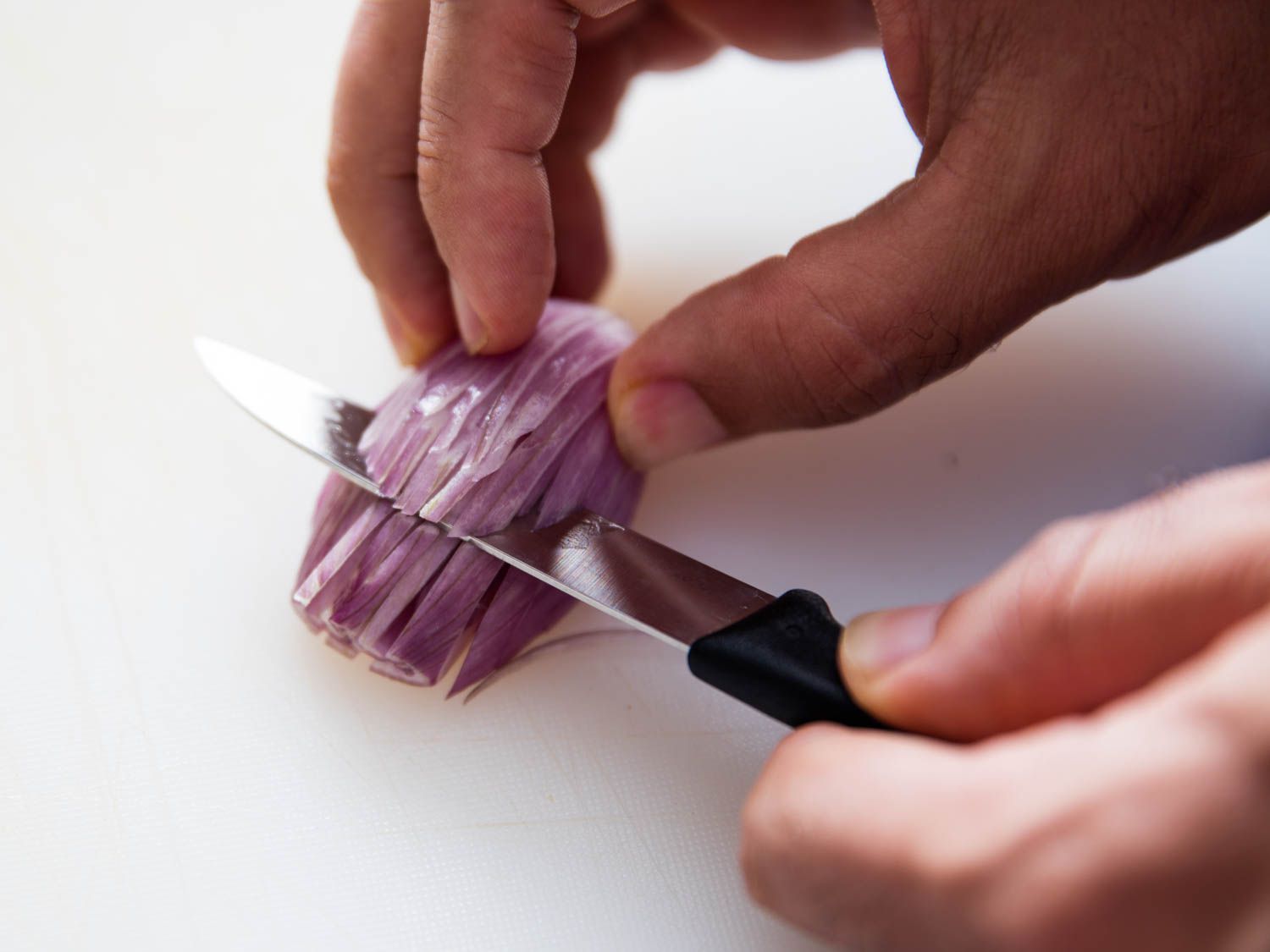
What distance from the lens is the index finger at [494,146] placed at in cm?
125

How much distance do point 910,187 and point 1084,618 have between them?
0.55m

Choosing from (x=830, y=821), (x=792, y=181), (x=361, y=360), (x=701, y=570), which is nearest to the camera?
(x=830, y=821)

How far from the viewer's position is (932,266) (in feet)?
3.76

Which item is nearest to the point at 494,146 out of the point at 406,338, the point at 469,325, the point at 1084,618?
the point at 469,325

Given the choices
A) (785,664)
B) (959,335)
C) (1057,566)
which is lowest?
(785,664)

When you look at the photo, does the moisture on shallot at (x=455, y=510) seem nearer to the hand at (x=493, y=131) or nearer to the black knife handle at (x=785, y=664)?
the hand at (x=493, y=131)

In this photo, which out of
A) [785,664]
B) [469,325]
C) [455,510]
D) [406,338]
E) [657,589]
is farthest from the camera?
[406,338]

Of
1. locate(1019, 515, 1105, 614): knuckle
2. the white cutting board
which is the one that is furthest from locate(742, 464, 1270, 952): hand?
the white cutting board

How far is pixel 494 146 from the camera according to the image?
1303 millimetres

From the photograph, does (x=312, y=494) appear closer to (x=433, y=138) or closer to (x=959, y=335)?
(x=433, y=138)

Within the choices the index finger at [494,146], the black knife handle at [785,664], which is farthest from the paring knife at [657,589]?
the index finger at [494,146]

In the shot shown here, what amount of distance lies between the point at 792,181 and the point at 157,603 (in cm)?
123

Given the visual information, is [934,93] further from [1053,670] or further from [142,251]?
[142,251]

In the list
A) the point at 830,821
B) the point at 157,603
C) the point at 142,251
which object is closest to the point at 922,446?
the point at 830,821
